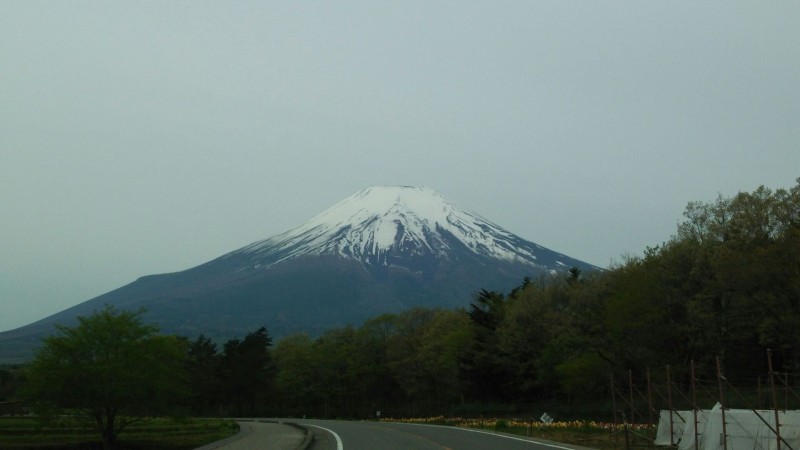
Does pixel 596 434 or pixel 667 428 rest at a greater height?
pixel 667 428

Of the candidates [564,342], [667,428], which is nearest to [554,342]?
[564,342]

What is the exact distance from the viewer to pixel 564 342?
2520 inches

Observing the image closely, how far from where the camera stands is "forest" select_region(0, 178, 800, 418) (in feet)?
153

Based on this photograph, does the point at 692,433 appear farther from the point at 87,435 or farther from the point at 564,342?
the point at 87,435

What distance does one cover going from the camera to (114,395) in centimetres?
5519

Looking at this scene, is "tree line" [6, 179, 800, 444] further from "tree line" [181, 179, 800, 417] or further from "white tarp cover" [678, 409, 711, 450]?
"white tarp cover" [678, 409, 711, 450]

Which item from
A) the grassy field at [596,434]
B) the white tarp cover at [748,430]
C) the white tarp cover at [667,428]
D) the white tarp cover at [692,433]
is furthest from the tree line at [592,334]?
the white tarp cover at [748,430]

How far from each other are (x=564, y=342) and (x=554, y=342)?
3.44ft

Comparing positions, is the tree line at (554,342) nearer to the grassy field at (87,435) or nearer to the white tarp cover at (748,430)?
the grassy field at (87,435)

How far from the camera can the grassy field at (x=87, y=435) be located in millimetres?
50031

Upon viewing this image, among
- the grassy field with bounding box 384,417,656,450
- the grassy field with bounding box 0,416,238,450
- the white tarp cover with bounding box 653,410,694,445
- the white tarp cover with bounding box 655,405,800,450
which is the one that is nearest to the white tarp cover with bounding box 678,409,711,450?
the white tarp cover with bounding box 655,405,800,450

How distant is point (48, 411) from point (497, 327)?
35331mm

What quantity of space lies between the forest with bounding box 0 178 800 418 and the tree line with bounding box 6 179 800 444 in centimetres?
11

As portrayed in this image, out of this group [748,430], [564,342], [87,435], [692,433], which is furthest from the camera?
[564,342]
